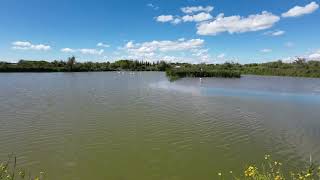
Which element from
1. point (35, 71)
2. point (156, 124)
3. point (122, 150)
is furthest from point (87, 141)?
point (35, 71)

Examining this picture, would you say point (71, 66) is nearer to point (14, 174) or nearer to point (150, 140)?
point (150, 140)

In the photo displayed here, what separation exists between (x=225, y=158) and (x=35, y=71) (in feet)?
229

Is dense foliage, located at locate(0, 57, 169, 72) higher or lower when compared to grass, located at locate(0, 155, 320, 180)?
higher

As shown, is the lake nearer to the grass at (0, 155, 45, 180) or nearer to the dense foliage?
the grass at (0, 155, 45, 180)

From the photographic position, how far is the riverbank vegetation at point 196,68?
52.5m

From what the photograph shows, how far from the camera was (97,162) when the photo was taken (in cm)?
720

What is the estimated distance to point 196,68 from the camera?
217ft

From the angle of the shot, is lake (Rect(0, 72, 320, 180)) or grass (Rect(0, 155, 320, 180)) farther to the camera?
lake (Rect(0, 72, 320, 180))

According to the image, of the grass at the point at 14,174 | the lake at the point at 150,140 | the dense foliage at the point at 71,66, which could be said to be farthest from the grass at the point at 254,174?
the dense foliage at the point at 71,66

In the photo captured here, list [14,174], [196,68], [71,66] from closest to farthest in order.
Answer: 1. [14,174]
2. [196,68]
3. [71,66]

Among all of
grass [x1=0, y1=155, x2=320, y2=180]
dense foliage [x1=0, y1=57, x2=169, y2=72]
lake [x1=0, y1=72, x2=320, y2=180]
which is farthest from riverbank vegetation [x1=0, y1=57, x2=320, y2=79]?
grass [x1=0, y1=155, x2=320, y2=180]

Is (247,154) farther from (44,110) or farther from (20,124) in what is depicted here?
(44,110)

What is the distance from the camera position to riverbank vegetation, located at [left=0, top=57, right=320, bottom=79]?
52469 mm

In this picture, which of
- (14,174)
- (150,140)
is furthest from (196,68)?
(14,174)
